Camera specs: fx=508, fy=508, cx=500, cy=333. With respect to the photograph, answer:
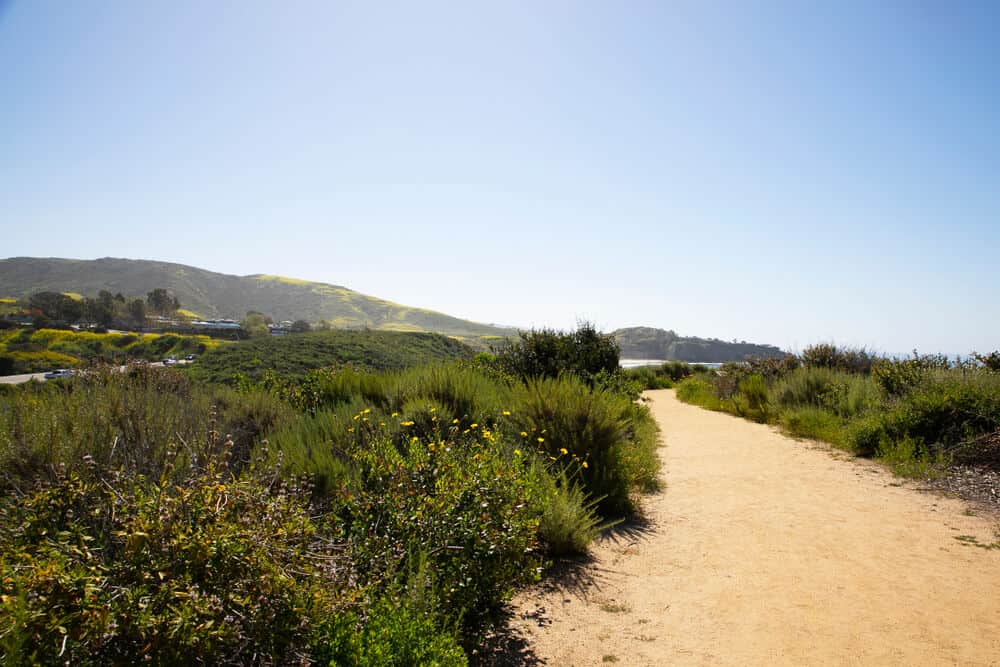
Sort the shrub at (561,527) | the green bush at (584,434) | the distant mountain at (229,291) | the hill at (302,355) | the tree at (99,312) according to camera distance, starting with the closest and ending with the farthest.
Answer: the shrub at (561,527), the green bush at (584,434), the hill at (302,355), the tree at (99,312), the distant mountain at (229,291)

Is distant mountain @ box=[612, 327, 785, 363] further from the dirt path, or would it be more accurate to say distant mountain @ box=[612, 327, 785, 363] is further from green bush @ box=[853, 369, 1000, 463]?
the dirt path

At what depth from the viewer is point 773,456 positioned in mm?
9180

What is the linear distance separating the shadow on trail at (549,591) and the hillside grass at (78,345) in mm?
27406

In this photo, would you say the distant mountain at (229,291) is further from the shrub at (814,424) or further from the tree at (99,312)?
the shrub at (814,424)

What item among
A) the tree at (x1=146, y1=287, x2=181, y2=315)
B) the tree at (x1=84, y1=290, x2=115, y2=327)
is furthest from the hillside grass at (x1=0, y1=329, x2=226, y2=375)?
the tree at (x1=146, y1=287, x2=181, y2=315)

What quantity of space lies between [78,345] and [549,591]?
3749 centimetres

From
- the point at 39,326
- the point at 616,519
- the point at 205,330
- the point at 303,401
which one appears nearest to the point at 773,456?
the point at 616,519

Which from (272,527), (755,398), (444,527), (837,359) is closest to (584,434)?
(444,527)

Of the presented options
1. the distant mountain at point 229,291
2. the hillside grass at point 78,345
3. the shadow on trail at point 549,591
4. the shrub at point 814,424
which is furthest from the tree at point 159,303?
the shadow on trail at point 549,591

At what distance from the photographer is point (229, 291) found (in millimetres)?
127188

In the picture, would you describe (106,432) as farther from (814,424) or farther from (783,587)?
(814,424)

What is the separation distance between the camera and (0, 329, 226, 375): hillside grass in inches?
1003

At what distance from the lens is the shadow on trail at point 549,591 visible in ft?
10.2

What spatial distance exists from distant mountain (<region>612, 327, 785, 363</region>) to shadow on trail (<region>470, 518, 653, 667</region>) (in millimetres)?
46351
